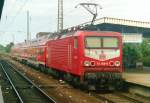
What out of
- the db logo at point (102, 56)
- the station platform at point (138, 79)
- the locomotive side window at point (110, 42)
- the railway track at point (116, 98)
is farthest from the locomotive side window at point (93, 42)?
the station platform at point (138, 79)

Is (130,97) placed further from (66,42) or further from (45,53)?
(45,53)

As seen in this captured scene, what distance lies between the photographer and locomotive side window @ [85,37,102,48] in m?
20.3

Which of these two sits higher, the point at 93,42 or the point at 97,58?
the point at 93,42

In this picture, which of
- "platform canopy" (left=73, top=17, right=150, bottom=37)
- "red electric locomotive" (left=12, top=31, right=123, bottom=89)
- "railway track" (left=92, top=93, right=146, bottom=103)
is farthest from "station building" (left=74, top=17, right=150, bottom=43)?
"railway track" (left=92, top=93, right=146, bottom=103)

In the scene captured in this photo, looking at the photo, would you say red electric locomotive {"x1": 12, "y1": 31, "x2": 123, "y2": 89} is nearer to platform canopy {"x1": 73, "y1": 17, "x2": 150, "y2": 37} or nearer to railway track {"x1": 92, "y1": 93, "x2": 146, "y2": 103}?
railway track {"x1": 92, "y1": 93, "x2": 146, "y2": 103}

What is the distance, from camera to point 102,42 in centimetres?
2053

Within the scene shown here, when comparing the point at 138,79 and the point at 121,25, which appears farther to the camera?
the point at 121,25

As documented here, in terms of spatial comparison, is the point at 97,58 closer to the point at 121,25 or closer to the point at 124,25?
the point at 121,25

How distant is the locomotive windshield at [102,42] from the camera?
66.8 ft

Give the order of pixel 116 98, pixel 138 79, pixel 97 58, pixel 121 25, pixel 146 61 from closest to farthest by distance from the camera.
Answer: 1. pixel 116 98
2. pixel 97 58
3. pixel 138 79
4. pixel 146 61
5. pixel 121 25

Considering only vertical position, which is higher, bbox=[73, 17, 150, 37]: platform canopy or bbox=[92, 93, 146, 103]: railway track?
bbox=[73, 17, 150, 37]: platform canopy

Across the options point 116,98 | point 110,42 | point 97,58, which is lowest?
point 116,98

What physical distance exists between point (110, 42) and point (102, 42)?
0.36 meters

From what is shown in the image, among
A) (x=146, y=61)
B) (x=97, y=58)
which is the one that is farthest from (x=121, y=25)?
(x=97, y=58)
